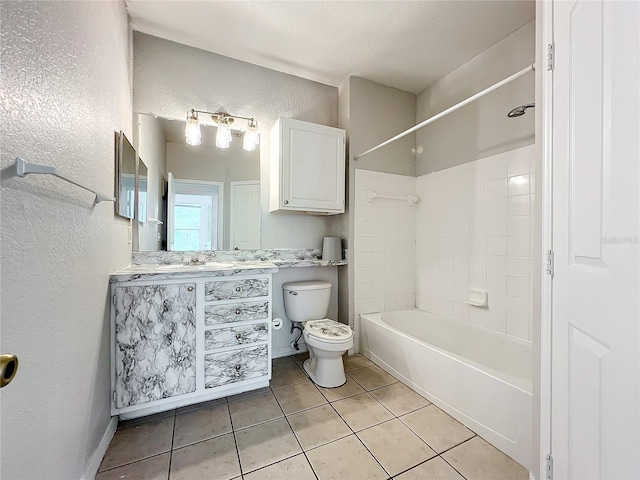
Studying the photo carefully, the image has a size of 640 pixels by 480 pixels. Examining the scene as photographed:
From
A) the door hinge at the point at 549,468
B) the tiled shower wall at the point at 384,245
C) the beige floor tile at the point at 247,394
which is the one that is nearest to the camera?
the door hinge at the point at 549,468

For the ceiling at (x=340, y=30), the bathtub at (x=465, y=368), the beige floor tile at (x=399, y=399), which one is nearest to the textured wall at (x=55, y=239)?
the ceiling at (x=340, y=30)

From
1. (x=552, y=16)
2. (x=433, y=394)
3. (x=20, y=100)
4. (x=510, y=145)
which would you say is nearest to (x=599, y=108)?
(x=552, y=16)

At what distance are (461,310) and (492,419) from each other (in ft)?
3.25

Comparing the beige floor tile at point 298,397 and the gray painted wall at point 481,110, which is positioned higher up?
the gray painted wall at point 481,110

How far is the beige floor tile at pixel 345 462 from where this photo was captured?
1.22 meters

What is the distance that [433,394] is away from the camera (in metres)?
1.76

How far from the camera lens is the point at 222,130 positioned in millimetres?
2238

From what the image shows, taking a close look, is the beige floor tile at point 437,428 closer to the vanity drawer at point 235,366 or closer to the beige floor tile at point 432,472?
the beige floor tile at point 432,472

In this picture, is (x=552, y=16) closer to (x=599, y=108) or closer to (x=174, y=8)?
(x=599, y=108)

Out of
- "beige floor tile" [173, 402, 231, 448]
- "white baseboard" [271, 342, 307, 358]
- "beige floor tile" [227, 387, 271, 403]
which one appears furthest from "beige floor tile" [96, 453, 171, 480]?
"white baseboard" [271, 342, 307, 358]

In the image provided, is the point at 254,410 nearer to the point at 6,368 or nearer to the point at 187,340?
the point at 187,340

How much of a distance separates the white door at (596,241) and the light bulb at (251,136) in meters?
1.94

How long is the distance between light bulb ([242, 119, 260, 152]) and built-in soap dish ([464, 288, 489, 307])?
2.19 meters

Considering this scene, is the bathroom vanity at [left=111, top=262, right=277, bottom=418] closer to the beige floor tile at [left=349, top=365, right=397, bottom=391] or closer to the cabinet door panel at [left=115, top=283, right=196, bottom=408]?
the cabinet door panel at [left=115, top=283, right=196, bottom=408]
